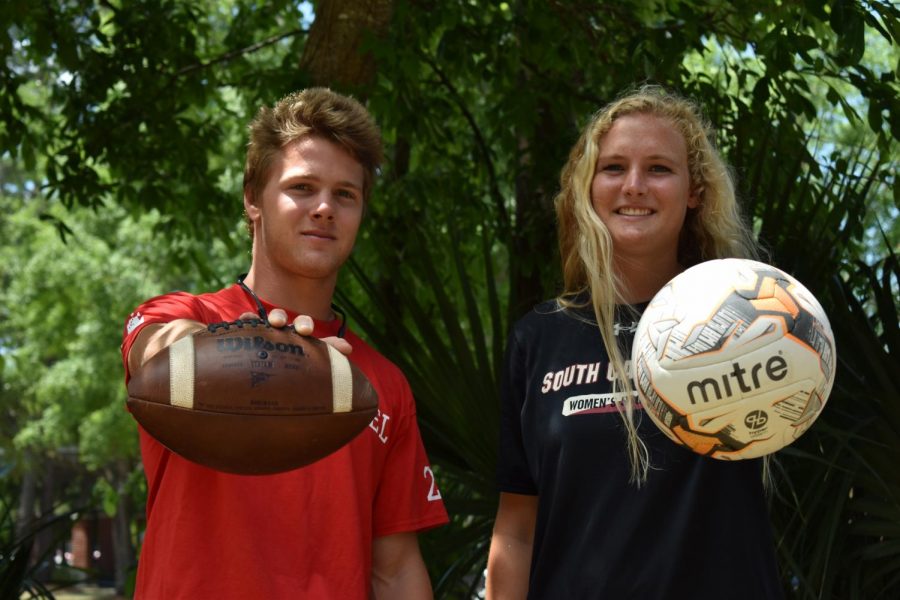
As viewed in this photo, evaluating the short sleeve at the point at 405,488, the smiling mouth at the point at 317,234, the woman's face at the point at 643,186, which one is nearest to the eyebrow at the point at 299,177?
the smiling mouth at the point at 317,234

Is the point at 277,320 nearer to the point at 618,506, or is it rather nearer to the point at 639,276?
the point at 618,506

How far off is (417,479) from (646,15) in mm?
3582

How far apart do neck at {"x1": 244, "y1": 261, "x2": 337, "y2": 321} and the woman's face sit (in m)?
0.74

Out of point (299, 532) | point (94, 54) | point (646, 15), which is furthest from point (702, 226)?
point (94, 54)

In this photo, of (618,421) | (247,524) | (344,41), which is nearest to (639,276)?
(618,421)

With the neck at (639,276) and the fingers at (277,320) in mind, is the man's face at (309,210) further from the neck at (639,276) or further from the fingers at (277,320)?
the neck at (639,276)

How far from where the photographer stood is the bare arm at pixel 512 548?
2594 millimetres

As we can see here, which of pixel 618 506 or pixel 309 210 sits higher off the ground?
pixel 309 210

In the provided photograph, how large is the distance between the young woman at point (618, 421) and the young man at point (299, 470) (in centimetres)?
27

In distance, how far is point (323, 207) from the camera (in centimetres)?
258

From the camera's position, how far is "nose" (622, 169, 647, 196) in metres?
2.59

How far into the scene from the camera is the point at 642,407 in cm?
243

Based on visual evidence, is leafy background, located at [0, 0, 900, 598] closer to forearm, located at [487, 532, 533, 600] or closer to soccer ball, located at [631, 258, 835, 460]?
forearm, located at [487, 532, 533, 600]

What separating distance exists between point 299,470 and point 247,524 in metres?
0.18
